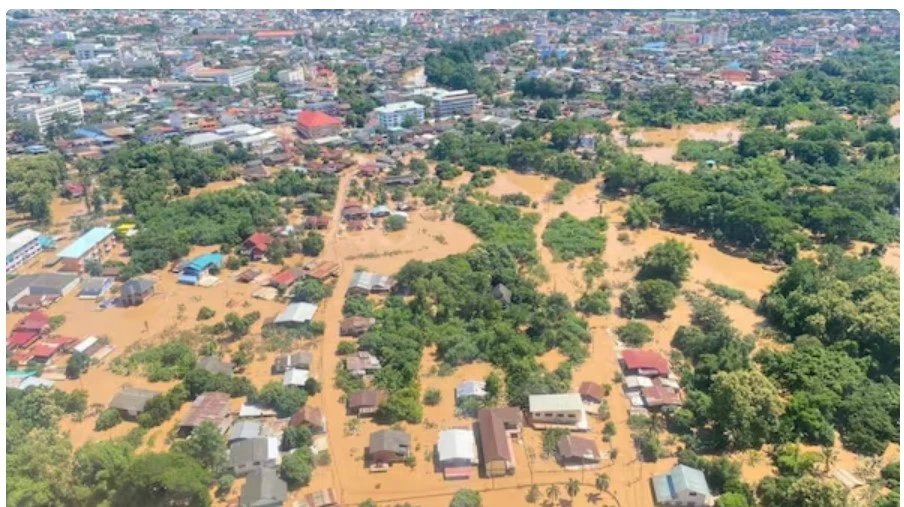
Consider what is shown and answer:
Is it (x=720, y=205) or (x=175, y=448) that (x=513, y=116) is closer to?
(x=720, y=205)

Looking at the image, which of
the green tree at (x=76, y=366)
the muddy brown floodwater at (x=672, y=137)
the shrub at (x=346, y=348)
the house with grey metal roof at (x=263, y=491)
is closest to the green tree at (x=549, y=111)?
the muddy brown floodwater at (x=672, y=137)

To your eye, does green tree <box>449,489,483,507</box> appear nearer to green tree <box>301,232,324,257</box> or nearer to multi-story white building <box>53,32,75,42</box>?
green tree <box>301,232,324,257</box>

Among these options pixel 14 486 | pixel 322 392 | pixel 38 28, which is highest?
pixel 38 28

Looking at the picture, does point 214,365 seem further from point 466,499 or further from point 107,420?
point 466,499

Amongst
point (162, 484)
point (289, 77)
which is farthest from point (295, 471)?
point (289, 77)

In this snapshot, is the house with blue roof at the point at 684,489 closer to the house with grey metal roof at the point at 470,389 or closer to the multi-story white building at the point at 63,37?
the house with grey metal roof at the point at 470,389

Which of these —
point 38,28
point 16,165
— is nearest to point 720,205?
point 16,165
